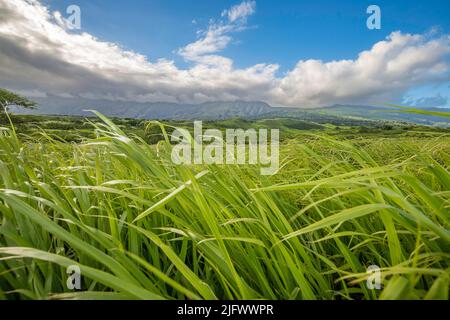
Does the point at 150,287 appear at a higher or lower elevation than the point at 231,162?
lower

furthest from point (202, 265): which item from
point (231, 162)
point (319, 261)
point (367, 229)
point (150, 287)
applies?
point (367, 229)

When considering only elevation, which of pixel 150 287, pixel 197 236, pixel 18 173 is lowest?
pixel 150 287

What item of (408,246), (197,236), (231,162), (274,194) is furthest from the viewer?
(231,162)

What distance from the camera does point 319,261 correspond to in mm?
1159

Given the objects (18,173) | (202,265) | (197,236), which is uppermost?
(18,173)

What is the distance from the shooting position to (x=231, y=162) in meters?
1.67

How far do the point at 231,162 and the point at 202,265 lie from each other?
25.3 inches

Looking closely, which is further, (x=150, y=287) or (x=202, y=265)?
(x=202, y=265)
